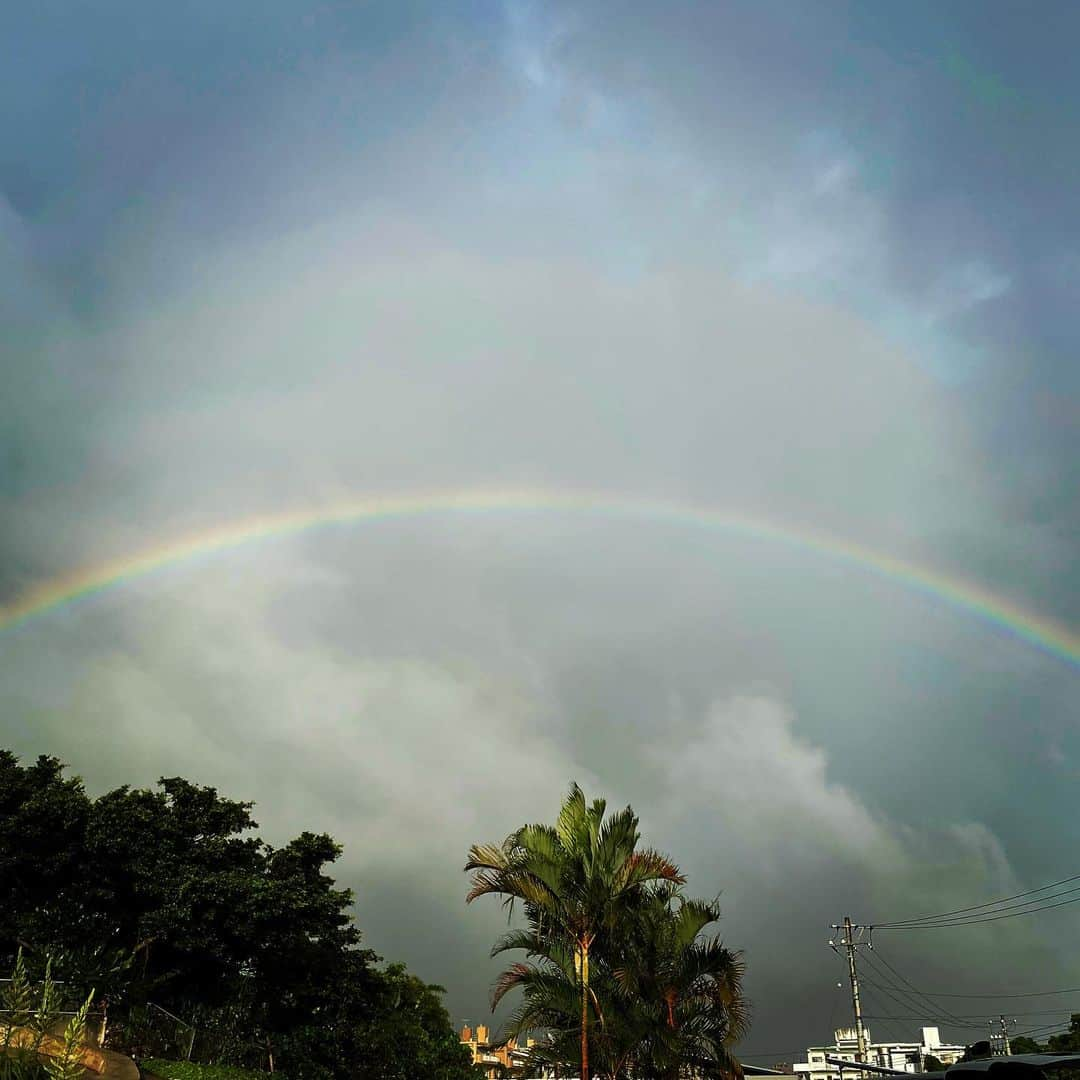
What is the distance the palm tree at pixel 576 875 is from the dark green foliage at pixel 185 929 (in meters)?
15.0

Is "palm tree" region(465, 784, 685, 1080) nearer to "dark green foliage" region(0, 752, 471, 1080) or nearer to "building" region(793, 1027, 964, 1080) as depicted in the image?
"dark green foliage" region(0, 752, 471, 1080)

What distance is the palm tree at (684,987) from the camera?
20.4 metres

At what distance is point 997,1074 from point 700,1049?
7713mm

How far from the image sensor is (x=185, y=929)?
1283 inches

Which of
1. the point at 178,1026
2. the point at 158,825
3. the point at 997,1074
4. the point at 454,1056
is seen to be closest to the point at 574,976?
the point at 997,1074

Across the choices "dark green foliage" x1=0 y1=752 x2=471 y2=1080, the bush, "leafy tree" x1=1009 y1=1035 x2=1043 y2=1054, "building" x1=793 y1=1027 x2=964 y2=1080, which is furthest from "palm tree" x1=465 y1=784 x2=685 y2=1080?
"building" x1=793 y1=1027 x2=964 y2=1080

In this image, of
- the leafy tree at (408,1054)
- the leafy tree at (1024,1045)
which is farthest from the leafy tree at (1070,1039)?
the leafy tree at (408,1054)

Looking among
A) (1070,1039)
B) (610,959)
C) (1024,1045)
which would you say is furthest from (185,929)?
(1024,1045)

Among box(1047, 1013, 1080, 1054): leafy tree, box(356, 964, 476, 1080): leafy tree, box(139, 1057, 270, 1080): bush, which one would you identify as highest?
box(1047, 1013, 1080, 1054): leafy tree

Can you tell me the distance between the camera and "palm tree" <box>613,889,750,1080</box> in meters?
20.4

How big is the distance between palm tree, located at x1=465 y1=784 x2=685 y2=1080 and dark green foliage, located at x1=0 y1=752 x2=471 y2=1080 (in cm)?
1501

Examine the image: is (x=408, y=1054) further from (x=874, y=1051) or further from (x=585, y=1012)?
(x=874, y=1051)

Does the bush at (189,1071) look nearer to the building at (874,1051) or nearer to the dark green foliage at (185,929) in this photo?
the dark green foliage at (185,929)

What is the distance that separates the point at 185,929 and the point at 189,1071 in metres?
8.35
